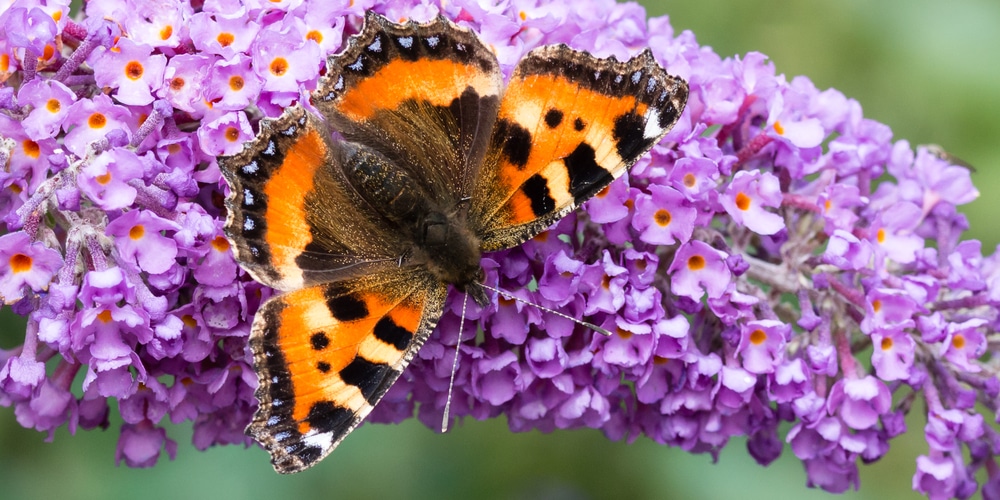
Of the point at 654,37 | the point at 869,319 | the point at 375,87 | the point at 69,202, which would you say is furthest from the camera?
the point at 654,37

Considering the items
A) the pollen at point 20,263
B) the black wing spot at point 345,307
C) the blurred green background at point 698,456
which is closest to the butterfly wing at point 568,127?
the black wing spot at point 345,307

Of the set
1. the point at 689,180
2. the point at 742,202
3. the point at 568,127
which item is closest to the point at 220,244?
the point at 568,127

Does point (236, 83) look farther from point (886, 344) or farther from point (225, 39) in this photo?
point (886, 344)

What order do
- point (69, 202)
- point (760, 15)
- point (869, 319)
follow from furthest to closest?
point (760, 15) → point (869, 319) → point (69, 202)

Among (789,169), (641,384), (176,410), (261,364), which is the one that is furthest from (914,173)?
(176,410)

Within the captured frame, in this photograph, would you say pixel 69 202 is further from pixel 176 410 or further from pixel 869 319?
pixel 869 319
